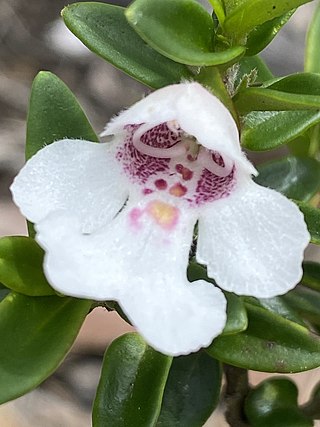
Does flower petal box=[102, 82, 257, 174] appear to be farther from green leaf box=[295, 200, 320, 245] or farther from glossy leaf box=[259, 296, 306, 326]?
glossy leaf box=[259, 296, 306, 326]

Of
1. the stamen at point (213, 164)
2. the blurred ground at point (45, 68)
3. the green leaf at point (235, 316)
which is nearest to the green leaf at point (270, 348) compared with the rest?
the green leaf at point (235, 316)

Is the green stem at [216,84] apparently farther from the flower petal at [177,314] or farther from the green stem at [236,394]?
the green stem at [236,394]

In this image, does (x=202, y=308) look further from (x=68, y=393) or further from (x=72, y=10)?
(x=68, y=393)

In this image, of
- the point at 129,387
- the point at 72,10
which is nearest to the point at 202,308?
the point at 129,387

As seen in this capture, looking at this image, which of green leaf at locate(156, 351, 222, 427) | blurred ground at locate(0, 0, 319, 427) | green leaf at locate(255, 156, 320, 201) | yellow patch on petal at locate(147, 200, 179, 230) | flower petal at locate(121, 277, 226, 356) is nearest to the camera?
flower petal at locate(121, 277, 226, 356)

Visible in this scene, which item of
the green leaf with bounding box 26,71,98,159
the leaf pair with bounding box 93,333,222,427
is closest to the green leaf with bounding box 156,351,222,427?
the leaf pair with bounding box 93,333,222,427

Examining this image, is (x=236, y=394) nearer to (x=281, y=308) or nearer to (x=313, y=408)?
(x=313, y=408)

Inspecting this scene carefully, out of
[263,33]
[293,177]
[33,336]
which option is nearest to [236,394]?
[293,177]

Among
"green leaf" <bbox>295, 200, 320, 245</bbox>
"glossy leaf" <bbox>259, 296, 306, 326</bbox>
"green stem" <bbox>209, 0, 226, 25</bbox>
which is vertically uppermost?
"green stem" <bbox>209, 0, 226, 25</bbox>
